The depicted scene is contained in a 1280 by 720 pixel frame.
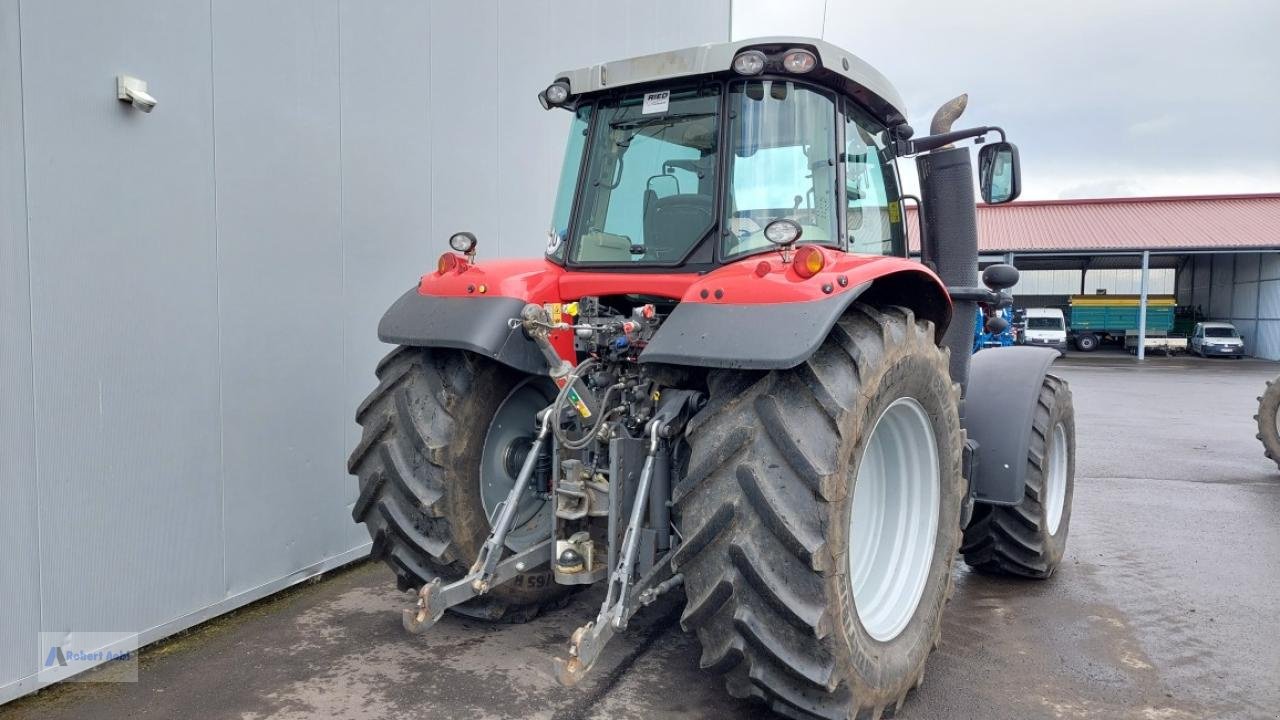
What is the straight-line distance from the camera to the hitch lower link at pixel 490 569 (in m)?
2.96

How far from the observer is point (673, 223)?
3441mm

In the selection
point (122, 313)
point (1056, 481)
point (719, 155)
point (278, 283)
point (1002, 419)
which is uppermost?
point (719, 155)

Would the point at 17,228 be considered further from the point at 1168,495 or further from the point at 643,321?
the point at 1168,495

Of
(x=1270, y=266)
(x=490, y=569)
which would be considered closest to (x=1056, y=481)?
(x=490, y=569)

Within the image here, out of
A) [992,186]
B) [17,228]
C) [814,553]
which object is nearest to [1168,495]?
[992,186]

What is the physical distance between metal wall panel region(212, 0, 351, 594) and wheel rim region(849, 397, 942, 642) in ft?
9.57

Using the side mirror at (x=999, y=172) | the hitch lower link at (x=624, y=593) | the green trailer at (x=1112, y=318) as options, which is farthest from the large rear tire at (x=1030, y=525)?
the green trailer at (x=1112, y=318)

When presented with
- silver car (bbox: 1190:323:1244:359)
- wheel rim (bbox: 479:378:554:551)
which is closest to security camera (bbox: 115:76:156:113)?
wheel rim (bbox: 479:378:554:551)

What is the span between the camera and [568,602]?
13.7ft

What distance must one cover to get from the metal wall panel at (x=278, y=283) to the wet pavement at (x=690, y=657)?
461 millimetres

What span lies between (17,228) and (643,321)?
2315mm

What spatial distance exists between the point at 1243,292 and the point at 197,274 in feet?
125

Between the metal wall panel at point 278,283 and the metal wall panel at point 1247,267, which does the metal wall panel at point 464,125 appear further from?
the metal wall panel at point 1247,267

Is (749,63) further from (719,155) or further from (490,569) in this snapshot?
(490,569)
